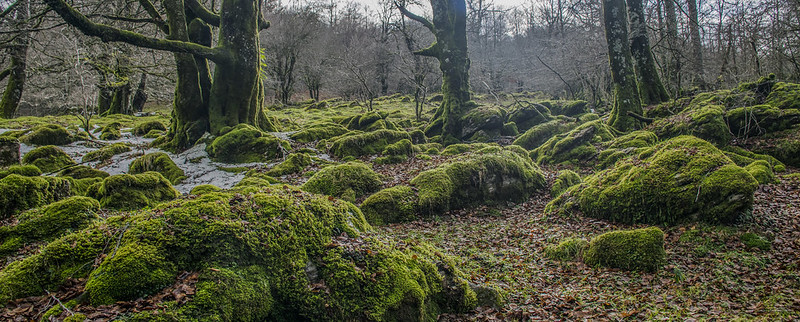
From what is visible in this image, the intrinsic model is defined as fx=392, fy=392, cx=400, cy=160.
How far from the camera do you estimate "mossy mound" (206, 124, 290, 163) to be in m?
12.9

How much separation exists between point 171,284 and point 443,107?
1575cm

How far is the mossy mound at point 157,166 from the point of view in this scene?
11.5 m

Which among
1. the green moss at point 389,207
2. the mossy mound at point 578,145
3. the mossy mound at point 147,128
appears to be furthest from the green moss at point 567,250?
the mossy mound at point 147,128

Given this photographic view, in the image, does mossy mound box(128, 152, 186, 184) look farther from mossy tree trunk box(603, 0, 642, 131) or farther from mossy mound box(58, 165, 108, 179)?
mossy tree trunk box(603, 0, 642, 131)

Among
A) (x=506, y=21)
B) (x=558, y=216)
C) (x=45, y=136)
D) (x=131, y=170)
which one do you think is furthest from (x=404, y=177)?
(x=506, y=21)

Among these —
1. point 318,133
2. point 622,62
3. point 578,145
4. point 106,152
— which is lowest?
point 578,145

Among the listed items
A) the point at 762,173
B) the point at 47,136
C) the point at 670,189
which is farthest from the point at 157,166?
the point at 762,173

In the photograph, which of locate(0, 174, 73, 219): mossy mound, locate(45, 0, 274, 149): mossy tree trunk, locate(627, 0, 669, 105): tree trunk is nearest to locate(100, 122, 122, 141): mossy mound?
locate(45, 0, 274, 149): mossy tree trunk

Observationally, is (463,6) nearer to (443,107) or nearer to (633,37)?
(443,107)

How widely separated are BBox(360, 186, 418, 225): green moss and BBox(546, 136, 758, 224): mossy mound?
320cm

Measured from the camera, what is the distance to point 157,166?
11648mm

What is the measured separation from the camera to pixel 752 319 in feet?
13.8

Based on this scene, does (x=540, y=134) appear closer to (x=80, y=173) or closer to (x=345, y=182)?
(x=345, y=182)

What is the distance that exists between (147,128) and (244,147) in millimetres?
7552
